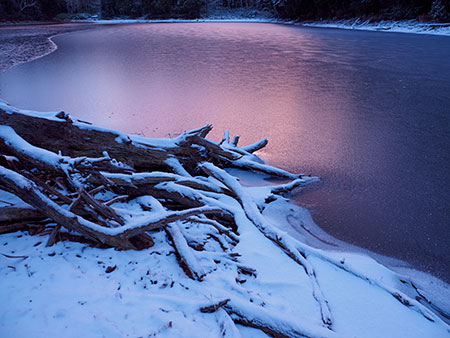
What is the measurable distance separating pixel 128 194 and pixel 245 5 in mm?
79032

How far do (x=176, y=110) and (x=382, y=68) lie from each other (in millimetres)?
8539

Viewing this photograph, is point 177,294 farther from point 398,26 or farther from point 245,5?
point 245,5

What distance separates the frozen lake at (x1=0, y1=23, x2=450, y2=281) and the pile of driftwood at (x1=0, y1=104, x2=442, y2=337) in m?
0.77

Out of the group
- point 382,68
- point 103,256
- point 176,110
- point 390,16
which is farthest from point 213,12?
point 103,256

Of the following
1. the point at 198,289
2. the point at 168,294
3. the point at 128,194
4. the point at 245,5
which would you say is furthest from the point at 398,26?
the point at 245,5

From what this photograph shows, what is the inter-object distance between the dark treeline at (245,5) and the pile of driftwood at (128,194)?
2809 cm

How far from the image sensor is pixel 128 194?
2986 mm

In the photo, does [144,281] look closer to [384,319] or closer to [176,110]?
[384,319]

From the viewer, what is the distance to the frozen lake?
327cm

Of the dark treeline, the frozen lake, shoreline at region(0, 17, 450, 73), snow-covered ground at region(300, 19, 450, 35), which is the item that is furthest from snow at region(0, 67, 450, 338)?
the dark treeline

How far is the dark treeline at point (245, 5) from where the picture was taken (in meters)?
26.9

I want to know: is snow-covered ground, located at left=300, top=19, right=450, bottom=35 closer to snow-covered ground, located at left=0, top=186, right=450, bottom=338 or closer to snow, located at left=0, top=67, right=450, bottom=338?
snow, located at left=0, top=67, right=450, bottom=338

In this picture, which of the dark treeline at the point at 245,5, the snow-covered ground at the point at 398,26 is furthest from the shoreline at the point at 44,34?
the dark treeline at the point at 245,5

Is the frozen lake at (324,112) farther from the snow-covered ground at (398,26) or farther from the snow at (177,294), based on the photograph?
the snow-covered ground at (398,26)
